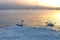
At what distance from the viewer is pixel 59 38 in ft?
50.9

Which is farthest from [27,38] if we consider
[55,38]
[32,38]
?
[55,38]

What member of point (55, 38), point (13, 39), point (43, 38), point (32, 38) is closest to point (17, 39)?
point (13, 39)

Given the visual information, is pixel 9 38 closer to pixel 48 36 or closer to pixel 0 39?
pixel 0 39

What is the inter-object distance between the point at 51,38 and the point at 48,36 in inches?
27.4

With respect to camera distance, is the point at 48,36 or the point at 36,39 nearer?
the point at 36,39

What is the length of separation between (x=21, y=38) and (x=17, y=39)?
0.50 meters

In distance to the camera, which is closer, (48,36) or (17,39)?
(17,39)

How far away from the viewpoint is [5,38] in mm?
15539

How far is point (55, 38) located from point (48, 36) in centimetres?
92

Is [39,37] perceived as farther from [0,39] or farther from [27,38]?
[0,39]

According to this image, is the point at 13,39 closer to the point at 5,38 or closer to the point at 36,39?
the point at 5,38

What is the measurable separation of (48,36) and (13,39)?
339cm

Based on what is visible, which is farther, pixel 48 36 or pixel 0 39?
pixel 48 36

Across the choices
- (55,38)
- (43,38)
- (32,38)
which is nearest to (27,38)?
→ (32,38)
